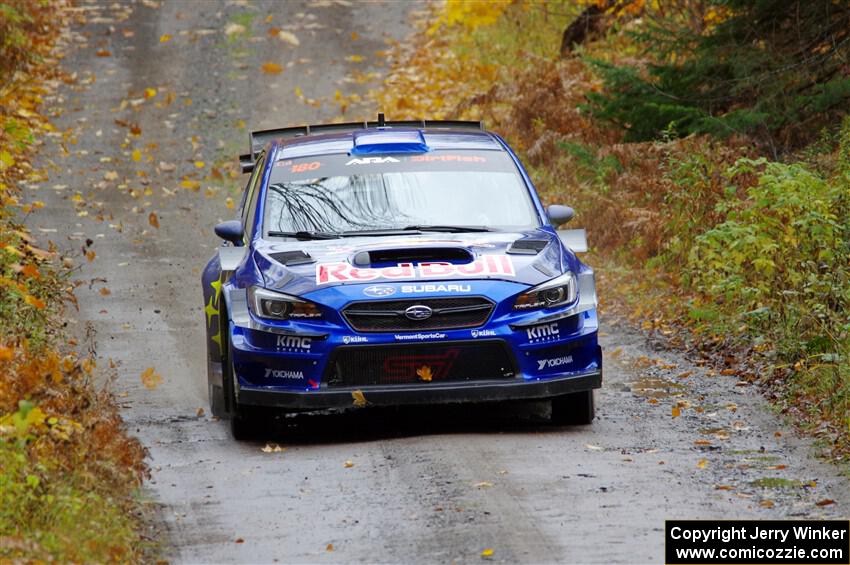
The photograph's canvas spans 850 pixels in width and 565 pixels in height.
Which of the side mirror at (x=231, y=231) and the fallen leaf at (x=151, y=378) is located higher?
the side mirror at (x=231, y=231)

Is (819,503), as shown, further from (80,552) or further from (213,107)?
(213,107)

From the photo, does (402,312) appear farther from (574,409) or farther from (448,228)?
(574,409)

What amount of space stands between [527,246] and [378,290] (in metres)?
1.09

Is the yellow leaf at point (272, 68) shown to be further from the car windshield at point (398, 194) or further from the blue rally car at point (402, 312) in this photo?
the blue rally car at point (402, 312)

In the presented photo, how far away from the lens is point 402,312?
855 cm

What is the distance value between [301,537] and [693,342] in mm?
5823

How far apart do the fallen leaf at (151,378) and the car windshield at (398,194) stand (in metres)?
2.19

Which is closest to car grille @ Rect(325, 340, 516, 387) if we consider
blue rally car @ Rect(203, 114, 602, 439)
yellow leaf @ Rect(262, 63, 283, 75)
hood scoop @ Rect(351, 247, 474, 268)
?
blue rally car @ Rect(203, 114, 602, 439)

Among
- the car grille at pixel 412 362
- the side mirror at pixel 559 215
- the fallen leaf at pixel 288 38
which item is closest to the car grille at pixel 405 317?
the car grille at pixel 412 362

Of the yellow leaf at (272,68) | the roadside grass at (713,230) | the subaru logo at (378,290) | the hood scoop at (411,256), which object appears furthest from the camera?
the yellow leaf at (272,68)

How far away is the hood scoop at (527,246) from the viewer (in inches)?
353

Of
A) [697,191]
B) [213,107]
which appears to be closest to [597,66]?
[697,191]

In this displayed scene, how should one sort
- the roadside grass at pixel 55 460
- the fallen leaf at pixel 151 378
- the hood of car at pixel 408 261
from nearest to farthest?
the roadside grass at pixel 55 460, the hood of car at pixel 408 261, the fallen leaf at pixel 151 378

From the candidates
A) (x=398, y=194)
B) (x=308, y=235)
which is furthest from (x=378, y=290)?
(x=398, y=194)
